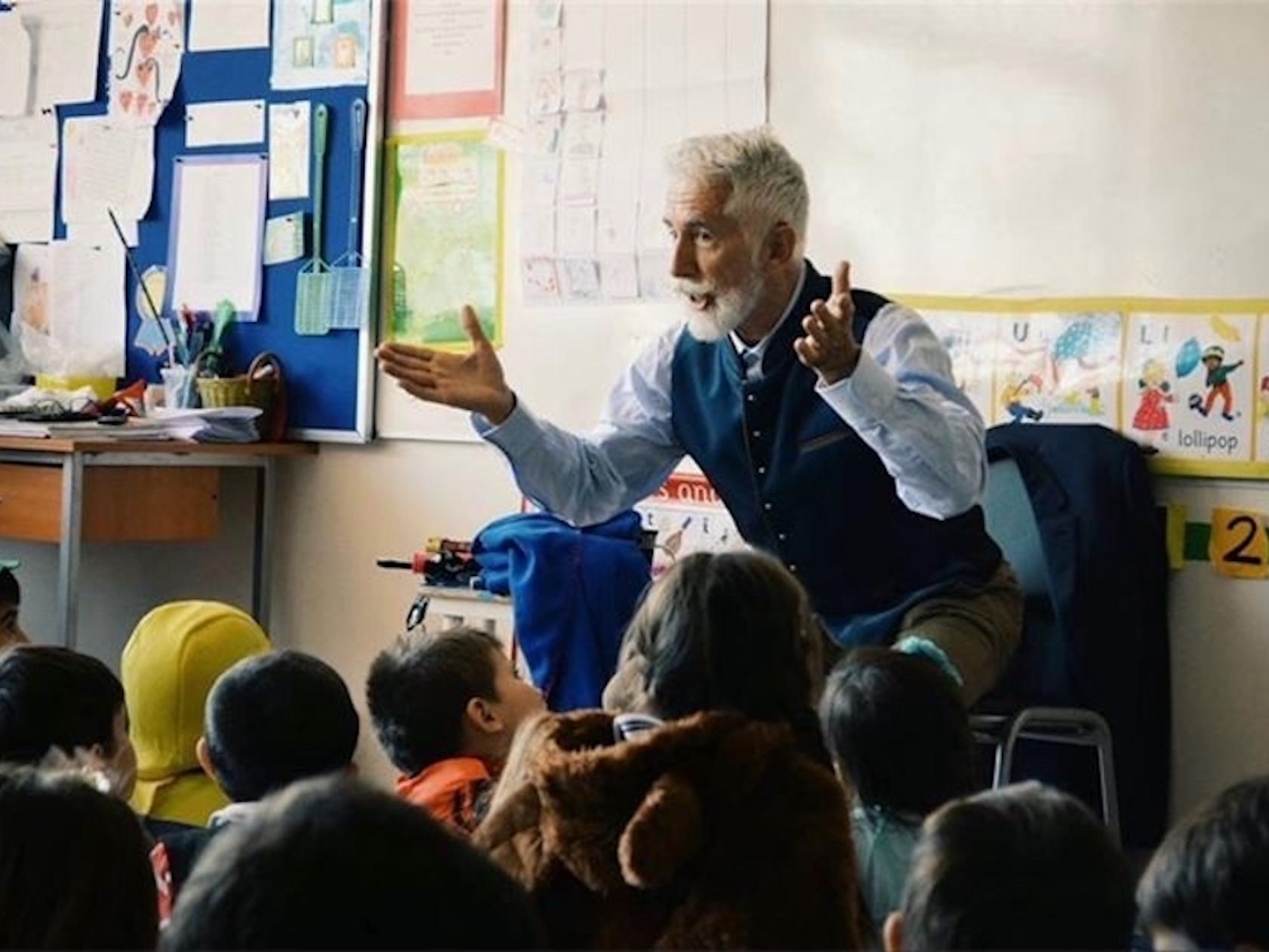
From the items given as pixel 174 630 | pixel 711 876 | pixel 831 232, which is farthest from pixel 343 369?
pixel 711 876

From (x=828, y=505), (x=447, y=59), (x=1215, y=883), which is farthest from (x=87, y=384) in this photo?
(x=1215, y=883)

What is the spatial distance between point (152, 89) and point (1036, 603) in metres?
2.56

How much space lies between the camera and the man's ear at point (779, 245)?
3.20 m

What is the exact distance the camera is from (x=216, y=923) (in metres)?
0.80

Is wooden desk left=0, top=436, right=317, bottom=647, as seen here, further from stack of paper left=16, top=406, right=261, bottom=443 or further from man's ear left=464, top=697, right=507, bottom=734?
man's ear left=464, top=697, right=507, bottom=734

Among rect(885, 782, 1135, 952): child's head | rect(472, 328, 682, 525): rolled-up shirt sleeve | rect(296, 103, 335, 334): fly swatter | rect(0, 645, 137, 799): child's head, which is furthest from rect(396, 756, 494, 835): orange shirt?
rect(296, 103, 335, 334): fly swatter

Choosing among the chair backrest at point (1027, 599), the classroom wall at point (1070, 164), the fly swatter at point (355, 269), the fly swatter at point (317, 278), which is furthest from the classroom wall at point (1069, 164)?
the fly swatter at point (317, 278)

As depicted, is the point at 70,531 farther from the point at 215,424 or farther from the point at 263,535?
the point at 263,535

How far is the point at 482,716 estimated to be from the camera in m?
2.56

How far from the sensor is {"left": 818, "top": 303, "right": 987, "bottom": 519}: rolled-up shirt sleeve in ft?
9.22

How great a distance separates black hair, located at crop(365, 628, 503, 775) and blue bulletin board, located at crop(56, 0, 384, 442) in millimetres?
1919

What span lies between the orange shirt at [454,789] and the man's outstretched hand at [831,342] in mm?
704

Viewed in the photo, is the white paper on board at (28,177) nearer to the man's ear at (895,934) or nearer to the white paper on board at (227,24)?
the white paper on board at (227,24)

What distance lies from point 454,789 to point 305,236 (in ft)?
7.86
